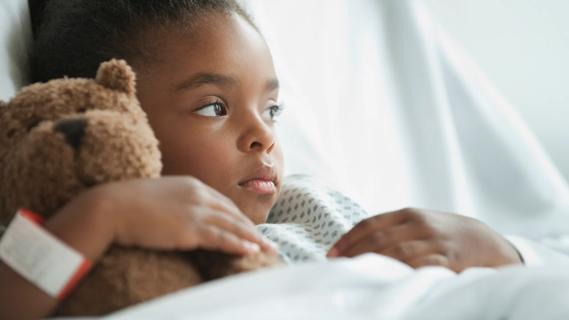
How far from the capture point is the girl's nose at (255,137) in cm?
114

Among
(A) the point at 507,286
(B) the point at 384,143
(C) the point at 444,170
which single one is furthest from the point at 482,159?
(A) the point at 507,286

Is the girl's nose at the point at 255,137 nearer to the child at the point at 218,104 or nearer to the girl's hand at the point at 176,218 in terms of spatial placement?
the child at the point at 218,104

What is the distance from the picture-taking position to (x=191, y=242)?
0.76m

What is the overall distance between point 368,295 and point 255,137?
1.42 ft

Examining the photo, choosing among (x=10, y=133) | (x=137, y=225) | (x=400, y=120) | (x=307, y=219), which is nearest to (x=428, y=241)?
(x=307, y=219)

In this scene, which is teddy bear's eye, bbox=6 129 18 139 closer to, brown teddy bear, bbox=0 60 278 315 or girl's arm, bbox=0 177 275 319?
brown teddy bear, bbox=0 60 278 315

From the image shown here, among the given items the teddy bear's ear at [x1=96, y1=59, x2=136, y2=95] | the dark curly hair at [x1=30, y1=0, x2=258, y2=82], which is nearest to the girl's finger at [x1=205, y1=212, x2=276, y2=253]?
the teddy bear's ear at [x1=96, y1=59, x2=136, y2=95]

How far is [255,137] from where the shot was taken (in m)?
1.14

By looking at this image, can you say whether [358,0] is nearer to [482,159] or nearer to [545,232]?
[482,159]

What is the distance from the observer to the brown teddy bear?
2.38ft

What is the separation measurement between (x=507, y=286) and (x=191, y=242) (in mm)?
354

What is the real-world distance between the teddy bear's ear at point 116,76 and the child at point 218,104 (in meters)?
0.22

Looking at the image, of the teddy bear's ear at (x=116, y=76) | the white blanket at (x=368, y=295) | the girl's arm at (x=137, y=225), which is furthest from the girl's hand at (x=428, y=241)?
the teddy bear's ear at (x=116, y=76)

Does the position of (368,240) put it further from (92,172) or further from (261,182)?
(92,172)
